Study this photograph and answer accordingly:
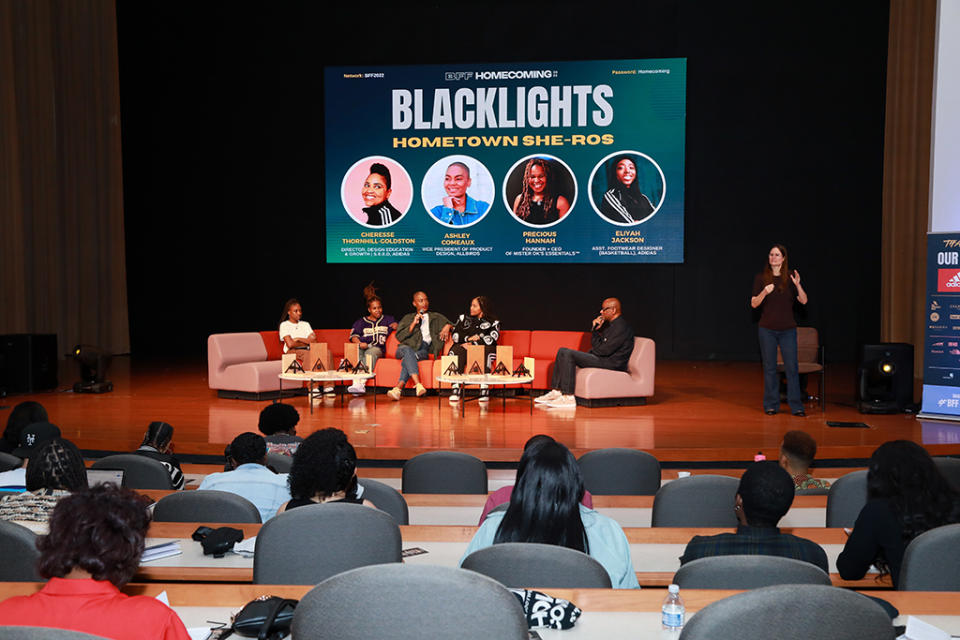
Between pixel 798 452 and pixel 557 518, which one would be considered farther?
pixel 798 452

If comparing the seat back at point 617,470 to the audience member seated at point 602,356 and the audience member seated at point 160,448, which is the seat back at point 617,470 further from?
the audience member seated at point 602,356

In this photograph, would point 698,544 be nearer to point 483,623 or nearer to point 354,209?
point 483,623

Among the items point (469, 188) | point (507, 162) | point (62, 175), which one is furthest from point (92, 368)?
point (507, 162)

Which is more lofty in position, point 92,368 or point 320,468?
point 320,468

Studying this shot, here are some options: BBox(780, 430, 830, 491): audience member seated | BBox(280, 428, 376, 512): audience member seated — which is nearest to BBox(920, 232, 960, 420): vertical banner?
BBox(780, 430, 830, 491): audience member seated

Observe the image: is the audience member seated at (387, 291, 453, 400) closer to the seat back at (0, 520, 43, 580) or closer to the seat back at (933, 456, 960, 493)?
the seat back at (933, 456, 960, 493)

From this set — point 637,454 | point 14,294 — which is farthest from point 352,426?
point 14,294

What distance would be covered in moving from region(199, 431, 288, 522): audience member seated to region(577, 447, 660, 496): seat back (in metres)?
1.46

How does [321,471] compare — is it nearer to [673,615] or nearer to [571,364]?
[673,615]

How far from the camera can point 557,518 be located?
7.75ft

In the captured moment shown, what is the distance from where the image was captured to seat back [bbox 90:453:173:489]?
394 cm

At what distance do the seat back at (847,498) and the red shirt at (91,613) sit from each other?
Result: 102 inches

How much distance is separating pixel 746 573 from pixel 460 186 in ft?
29.8

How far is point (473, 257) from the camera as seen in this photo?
10852mm
